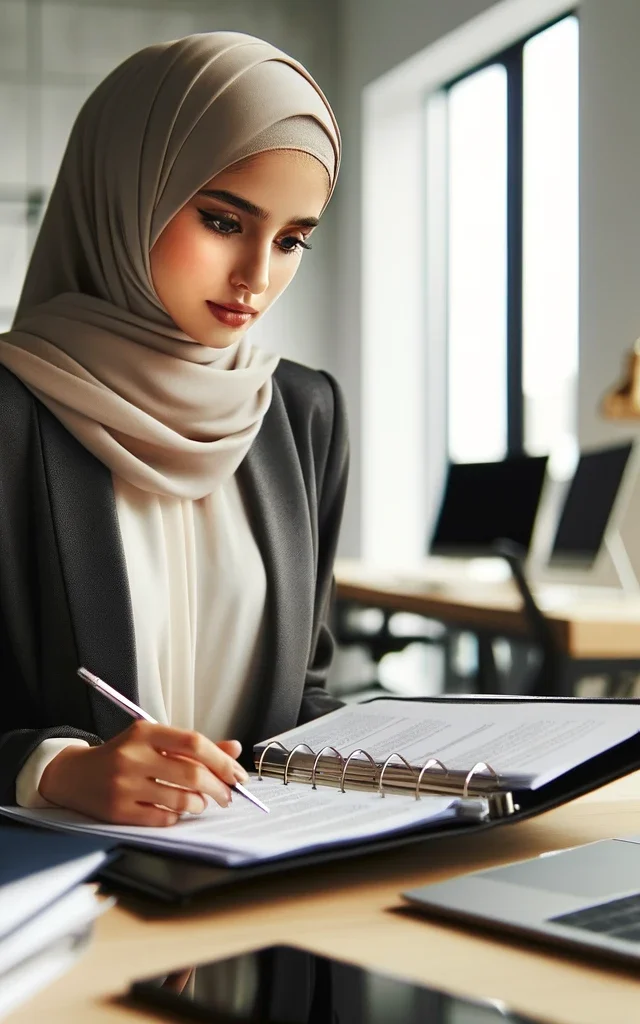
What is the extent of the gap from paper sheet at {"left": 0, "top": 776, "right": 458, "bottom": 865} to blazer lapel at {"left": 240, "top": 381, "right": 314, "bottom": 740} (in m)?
0.35

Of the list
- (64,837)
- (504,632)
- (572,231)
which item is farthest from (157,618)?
(572,231)

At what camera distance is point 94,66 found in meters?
5.30

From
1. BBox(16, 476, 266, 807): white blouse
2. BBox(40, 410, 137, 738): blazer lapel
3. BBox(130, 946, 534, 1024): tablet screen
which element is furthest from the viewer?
BBox(16, 476, 266, 807): white blouse

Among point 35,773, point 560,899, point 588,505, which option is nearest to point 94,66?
point 588,505

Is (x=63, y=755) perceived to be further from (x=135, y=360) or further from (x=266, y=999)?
(x=135, y=360)

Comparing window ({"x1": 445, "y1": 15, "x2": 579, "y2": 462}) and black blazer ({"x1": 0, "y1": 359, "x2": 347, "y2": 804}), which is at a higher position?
window ({"x1": 445, "y1": 15, "x2": 579, "y2": 462})

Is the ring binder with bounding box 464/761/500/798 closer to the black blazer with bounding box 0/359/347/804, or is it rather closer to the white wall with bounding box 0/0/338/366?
the black blazer with bounding box 0/359/347/804

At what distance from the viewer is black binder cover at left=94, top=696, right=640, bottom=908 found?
55 centimetres

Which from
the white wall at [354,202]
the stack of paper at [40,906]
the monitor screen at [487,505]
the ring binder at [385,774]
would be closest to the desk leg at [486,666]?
the monitor screen at [487,505]

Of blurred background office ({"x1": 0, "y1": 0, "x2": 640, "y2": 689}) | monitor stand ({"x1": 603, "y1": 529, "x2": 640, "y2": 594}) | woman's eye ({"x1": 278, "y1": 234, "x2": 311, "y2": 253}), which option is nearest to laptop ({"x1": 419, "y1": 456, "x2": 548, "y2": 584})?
monitor stand ({"x1": 603, "y1": 529, "x2": 640, "y2": 594})

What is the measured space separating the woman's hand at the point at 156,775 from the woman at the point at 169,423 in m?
0.14

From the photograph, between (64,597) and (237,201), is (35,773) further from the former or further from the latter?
(237,201)

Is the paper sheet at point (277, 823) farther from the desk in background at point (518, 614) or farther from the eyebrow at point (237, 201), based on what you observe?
the desk in background at point (518, 614)

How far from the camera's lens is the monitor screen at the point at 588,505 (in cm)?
293
